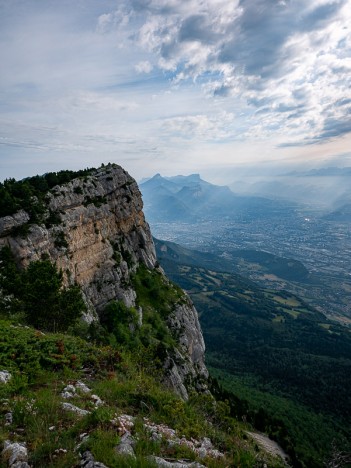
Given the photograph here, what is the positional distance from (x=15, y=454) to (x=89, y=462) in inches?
81.1

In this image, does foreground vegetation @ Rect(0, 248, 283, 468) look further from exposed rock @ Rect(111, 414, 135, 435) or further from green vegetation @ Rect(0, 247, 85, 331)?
green vegetation @ Rect(0, 247, 85, 331)

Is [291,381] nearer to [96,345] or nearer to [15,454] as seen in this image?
[96,345]

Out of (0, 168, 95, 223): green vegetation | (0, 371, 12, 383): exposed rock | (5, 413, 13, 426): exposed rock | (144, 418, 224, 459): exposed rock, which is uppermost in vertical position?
(0, 168, 95, 223): green vegetation

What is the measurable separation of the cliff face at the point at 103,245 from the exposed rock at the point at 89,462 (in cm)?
2943

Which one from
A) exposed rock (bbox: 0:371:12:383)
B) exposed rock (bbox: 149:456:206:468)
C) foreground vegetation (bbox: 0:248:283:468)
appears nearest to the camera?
exposed rock (bbox: 149:456:206:468)

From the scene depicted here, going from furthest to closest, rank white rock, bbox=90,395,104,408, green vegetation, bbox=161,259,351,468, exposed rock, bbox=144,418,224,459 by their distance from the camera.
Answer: green vegetation, bbox=161,259,351,468 → white rock, bbox=90,395,104,408 → exposed rock, bbox=144,418,224,459

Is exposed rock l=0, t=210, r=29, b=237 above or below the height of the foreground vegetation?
above

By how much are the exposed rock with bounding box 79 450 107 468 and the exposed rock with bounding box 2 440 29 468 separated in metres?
1.41

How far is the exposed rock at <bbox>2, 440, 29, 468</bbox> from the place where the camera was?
8258 mm

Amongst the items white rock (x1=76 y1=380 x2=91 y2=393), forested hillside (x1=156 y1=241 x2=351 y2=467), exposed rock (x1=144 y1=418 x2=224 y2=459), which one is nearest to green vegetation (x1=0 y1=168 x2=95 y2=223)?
white rock (x1=76 y1=380 x2=91 y2=393)

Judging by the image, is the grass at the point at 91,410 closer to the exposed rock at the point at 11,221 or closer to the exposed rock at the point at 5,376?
the exposed rock at the point at 5,376

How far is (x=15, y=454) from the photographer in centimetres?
853

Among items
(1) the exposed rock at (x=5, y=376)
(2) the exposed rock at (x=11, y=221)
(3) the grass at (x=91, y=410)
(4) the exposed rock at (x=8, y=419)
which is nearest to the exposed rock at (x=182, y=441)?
(3) the grass at (x=91, y=410)

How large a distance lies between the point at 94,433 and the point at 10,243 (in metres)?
30.2
